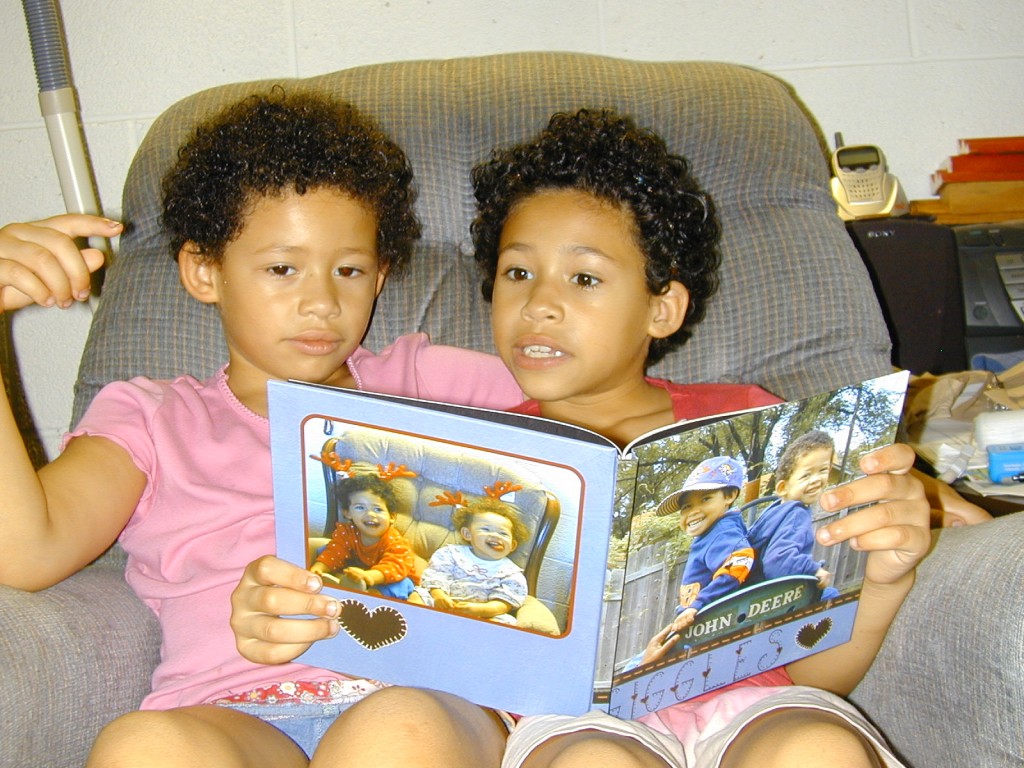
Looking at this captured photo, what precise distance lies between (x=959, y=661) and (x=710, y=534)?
0.28 metres

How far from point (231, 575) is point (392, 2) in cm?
121

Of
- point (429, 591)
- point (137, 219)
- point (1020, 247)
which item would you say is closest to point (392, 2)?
point (137, 219)

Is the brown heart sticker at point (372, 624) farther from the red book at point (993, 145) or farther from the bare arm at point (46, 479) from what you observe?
the red book at point (993, 145)

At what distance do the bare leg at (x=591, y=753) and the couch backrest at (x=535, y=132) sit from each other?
528mm

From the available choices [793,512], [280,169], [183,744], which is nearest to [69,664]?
[183,744]

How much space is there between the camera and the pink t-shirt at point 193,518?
985 mm

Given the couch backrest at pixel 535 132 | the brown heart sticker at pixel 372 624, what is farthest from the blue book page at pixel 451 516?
the couch backrest at pixel 535 132

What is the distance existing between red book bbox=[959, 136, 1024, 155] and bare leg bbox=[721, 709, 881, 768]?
1332 mm

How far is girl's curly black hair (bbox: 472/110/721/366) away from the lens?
115 centimetres

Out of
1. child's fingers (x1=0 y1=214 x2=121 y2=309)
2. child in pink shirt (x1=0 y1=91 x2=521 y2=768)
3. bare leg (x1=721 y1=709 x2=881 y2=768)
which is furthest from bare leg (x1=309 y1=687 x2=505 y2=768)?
child's fingers (x1=0 y1=214 x2=121 y2=309)

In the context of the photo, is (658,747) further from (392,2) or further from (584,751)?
(392,2)

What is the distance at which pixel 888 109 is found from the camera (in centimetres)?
188

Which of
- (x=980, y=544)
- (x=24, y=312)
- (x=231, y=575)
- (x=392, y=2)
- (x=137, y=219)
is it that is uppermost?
(x=392, y=2)

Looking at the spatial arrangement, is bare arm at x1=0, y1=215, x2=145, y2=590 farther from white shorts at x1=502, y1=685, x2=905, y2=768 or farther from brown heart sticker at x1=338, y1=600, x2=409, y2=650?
white shorts at x1=502, y1=685, x2=905, y2=768
